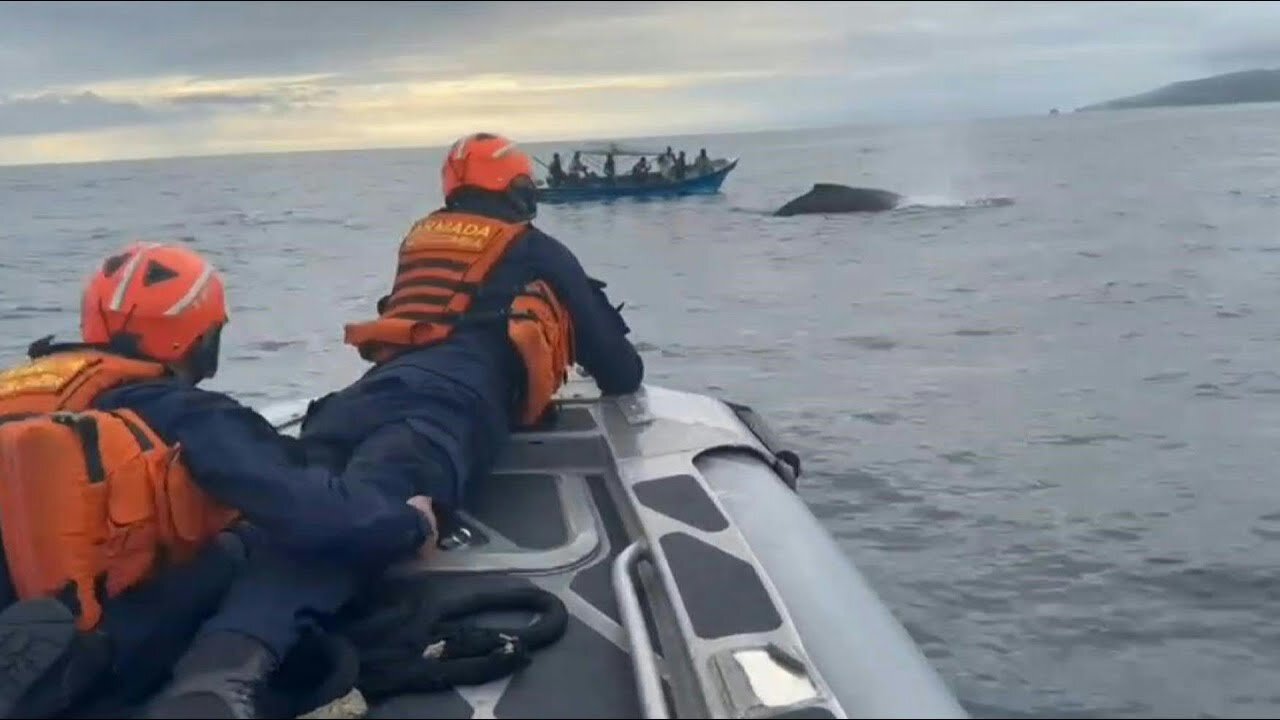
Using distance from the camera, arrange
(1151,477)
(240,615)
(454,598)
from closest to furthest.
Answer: (240,615)
(454,598)
(1151,477)

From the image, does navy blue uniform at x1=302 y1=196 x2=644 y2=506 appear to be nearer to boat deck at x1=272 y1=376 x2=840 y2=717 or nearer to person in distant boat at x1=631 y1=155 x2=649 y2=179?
boat deck at x1=272 y1=376 x2=840 y2=717

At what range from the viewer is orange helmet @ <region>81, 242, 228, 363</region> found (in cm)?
339

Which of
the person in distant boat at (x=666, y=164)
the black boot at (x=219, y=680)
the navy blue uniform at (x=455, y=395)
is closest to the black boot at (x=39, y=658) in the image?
the black boot at (x=219, y=680)

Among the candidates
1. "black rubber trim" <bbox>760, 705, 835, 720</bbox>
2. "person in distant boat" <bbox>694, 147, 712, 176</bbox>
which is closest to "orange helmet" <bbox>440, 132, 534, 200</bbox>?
"black rubber trim" <bbox>760, 705, 835, 720</bbox>

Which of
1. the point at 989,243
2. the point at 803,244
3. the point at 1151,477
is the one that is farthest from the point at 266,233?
the point at 1151,477

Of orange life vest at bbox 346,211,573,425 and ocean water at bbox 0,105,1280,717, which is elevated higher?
orange life vest at bbox 346,211,573,425

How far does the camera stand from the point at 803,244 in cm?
2544

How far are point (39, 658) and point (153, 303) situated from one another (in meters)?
0.80

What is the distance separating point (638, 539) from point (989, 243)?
66.4ft

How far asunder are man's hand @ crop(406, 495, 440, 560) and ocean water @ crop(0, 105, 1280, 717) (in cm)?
205

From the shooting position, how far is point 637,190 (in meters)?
40.4

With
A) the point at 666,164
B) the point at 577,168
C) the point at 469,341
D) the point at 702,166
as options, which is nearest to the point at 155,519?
the point at 469,341

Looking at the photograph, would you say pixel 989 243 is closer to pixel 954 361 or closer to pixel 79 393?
pixel 954 361

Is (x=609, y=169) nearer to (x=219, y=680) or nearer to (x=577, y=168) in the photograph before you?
(x=577, y=168)
